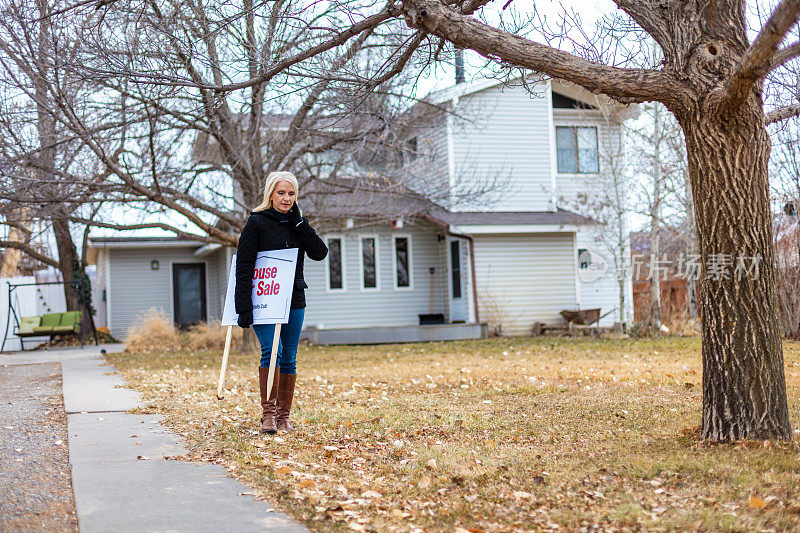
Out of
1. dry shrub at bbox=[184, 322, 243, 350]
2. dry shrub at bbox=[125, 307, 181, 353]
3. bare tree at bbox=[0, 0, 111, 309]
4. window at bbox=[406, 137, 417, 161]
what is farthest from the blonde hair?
dry shrub at bbox=[125, 307, 181, 353]

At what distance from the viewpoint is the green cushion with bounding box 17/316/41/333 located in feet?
59.6

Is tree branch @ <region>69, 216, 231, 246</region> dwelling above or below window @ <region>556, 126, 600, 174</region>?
below

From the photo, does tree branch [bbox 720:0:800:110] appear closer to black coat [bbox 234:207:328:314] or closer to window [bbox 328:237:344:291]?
black coat [bbox 234:207:328:314]

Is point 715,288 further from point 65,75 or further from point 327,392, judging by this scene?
point 65,75

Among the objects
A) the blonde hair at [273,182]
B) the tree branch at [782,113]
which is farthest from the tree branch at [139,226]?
the tree branch at [782,113]

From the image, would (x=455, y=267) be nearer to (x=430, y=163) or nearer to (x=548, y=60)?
(x=430, y=163)

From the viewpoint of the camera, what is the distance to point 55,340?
20828mm

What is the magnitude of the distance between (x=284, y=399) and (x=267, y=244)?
3.88 ft

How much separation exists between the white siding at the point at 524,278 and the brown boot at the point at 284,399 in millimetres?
13781

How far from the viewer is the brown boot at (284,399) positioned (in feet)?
19.2

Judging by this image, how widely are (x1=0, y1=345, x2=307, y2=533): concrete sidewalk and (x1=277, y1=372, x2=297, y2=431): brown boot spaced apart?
79 cm

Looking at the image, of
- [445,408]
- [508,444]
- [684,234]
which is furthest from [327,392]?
[684,234]

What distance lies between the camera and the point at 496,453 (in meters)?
5.07

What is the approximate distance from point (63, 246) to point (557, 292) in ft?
47.9
